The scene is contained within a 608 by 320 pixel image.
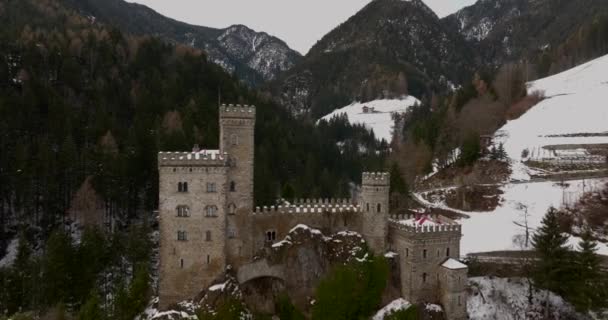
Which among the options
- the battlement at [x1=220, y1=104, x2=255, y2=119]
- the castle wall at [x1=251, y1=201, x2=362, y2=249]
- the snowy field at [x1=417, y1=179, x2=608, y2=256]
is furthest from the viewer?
the snowy field at [x1=417, y1=179, x2=608, y2=256]

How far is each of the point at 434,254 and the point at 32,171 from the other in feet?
171

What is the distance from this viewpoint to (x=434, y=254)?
38.0 metres

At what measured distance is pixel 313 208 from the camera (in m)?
40.5

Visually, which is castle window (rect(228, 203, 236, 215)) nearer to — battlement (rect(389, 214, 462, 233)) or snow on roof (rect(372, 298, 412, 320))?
battlement (rect(389, 214, 462, 233))

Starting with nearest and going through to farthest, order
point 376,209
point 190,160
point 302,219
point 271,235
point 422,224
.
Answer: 1. point 190,160
2. point 422,224
3. point 271,235
4. point 376,209
5. point 302,219

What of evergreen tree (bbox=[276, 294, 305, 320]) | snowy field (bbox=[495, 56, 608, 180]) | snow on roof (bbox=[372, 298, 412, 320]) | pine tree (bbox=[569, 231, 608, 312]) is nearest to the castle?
snow on roof (bbox=[372, 298, 412, 320])

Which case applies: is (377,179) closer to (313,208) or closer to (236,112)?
(313,208)

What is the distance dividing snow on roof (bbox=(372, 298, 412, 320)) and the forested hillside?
23976mm

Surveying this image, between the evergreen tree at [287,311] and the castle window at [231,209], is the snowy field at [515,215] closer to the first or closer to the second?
the evergreen tree at [287,311]

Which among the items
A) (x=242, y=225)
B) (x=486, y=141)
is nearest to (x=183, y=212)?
(x=242, y=225)

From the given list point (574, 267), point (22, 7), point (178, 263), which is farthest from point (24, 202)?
point (22, 7)

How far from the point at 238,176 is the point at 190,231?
5.78 m

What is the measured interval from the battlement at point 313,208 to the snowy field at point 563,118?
1212 inches

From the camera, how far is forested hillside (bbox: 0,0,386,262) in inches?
2452
